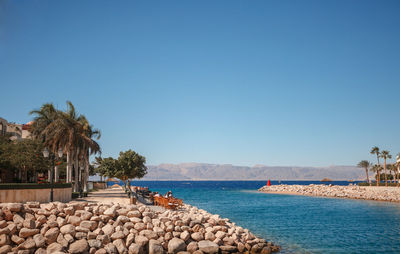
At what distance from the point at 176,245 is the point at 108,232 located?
139 inches

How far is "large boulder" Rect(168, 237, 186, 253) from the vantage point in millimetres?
16317

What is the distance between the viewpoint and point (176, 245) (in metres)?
16.4

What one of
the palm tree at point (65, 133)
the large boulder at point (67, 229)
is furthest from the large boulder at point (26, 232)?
the palm tree at point (65, 133)

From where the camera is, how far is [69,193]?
2766cm

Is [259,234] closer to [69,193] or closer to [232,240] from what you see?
[232,240]

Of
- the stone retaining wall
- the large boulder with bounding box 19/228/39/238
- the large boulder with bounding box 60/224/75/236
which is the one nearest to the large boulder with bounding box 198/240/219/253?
the large boulder with bounding box 60/224/75/236

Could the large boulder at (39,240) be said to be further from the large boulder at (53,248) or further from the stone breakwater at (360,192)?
the stone breakwater at (360,192)

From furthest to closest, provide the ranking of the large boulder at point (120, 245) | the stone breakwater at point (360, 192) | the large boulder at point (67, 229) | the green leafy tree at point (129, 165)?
the stone breakwater at point (360, 192), the green leafy tree at point (129, 165), the large boulder at point (67, 229), the large boulder at point (120, 245)

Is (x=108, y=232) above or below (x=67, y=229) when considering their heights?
below

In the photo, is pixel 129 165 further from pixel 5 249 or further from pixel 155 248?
pixel 5 249

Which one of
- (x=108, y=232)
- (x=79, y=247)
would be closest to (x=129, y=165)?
(x=108, y=232)

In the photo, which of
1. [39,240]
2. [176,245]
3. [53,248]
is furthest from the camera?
[176,245]

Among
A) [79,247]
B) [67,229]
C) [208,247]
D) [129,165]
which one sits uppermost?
[129,165]

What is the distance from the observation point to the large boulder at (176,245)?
16.3m
